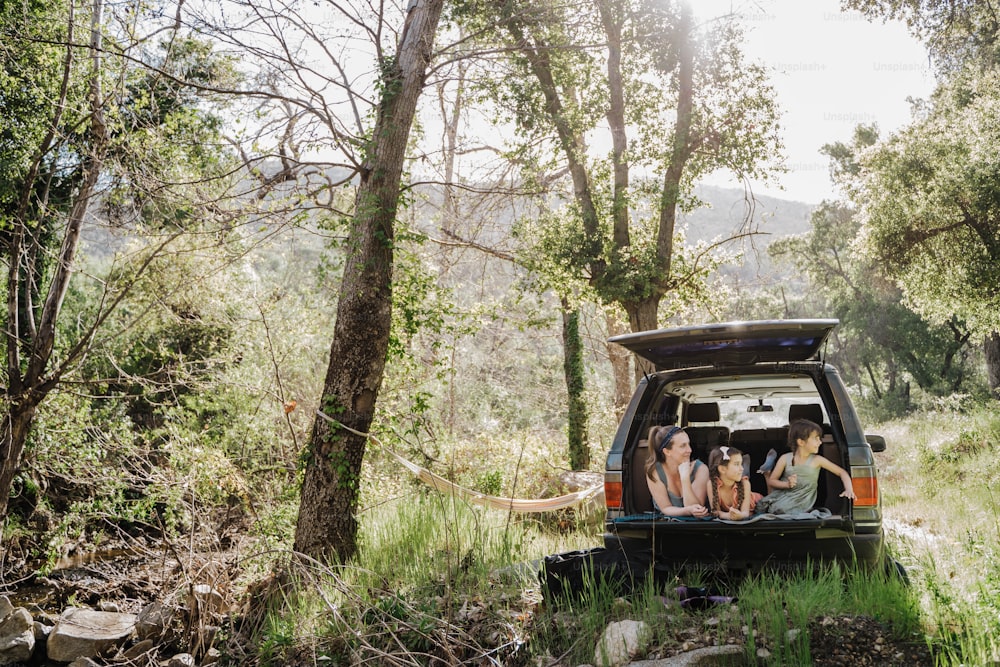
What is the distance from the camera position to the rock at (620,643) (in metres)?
3.69

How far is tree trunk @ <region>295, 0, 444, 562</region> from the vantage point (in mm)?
6598

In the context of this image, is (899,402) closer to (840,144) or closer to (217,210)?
(840,144)

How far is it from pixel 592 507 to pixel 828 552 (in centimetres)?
475

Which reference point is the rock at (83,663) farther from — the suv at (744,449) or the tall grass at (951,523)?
the tall grass at (951,523)

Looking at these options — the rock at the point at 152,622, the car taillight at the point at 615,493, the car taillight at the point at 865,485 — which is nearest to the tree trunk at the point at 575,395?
the rock at the point at 152,622

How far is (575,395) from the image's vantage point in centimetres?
1326

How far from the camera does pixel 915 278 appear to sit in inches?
580

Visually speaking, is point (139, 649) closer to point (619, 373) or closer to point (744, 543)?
point (744, 543)

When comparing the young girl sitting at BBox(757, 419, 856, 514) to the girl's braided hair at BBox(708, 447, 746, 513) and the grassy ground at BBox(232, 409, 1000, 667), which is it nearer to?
the girl's braided hair at BBox(708, 447, 746, 513)

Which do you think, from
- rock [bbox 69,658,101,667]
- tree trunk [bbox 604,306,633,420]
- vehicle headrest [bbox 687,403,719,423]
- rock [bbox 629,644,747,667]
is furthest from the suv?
tree trunk [bbox 604,306,633,420]

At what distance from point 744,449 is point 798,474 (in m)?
1.09

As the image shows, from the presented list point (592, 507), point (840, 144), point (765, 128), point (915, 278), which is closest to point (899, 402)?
point (840, 144)

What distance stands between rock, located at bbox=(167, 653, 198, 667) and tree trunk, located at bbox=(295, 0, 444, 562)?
4.01 feet

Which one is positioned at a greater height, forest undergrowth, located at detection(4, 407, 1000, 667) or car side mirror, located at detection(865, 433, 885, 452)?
car side mirror, located at detection(865, 433, 885, 452)
